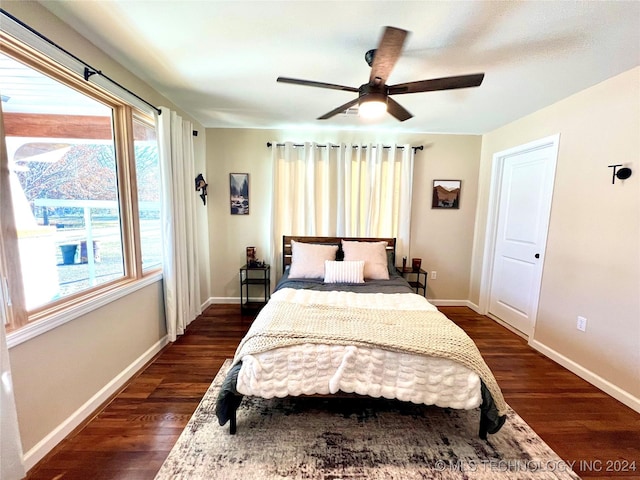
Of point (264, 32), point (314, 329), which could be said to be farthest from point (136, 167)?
point (314, 329)

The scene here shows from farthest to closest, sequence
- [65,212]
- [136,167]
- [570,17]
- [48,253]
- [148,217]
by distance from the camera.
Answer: [148,217] < [136,167] < [65,212] < [48,253] < [570,17]

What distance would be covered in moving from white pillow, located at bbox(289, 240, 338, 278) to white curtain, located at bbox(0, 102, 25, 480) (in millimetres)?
2125

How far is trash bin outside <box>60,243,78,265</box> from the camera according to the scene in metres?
1.67

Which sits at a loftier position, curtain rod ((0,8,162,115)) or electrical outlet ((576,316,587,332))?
curtain rod ((0,8,162,115))

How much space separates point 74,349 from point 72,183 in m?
1.09

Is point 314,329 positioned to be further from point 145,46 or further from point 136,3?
point 145,46

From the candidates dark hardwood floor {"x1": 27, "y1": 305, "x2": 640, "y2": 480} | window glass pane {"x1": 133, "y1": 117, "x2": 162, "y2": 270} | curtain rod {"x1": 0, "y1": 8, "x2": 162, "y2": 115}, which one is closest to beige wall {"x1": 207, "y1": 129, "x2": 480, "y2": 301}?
window glass pane {"x1": 133, "y1": 117, "x2": 162, "y2": 270}

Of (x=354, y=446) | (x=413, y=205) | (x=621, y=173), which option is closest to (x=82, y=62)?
(x=354, y=446)

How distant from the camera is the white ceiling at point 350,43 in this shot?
1388 mm

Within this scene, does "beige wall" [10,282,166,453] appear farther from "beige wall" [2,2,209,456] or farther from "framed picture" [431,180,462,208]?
"framed picture" [431,180,462,208]

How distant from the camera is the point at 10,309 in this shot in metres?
1.31

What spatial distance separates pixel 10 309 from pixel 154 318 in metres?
1.22

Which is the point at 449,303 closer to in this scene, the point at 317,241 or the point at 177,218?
the point at 317,241

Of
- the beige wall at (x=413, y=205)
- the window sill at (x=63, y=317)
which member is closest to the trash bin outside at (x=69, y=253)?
the window sill at (x=63, y=317)
